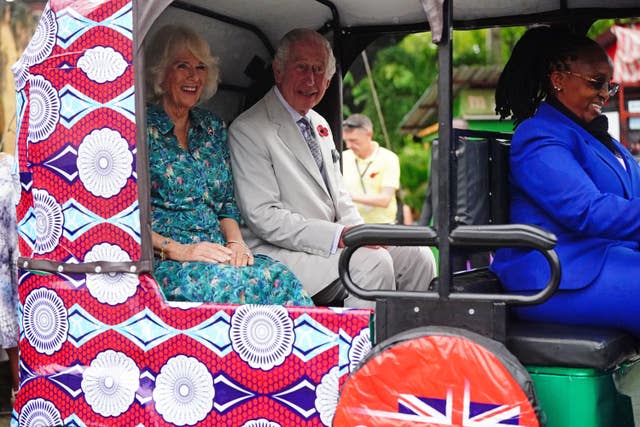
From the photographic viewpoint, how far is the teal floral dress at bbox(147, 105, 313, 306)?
10.8 ft

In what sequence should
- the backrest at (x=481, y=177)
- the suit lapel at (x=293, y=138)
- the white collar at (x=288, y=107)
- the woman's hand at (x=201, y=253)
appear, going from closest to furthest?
the backrest at (x=481, y=177), the woman's hand at (x=201, y=253), the suit lapel at (x=293, y=138), the white collar at (x=288, y=107)

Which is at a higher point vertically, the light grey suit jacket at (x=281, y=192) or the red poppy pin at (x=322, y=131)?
the red poppy pin at (x=322, y=131)

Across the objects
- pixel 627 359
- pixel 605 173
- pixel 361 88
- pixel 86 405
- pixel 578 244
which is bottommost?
pixel 86 405

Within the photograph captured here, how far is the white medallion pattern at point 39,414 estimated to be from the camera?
3170mm

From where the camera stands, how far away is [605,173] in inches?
125

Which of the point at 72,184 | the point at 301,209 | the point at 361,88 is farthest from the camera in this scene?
the point at 361,88

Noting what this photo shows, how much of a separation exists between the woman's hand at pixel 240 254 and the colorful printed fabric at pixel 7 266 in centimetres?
177

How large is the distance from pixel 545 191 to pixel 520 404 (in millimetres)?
863

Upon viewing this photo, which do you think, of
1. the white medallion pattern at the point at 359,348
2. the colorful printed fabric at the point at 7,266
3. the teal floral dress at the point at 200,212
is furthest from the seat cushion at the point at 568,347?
the colorful printed fabric at the point at 7,266

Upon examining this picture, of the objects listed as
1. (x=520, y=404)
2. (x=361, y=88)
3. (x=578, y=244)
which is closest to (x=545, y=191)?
(x=578, y=244)

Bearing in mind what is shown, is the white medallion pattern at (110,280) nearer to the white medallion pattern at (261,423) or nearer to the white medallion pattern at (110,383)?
the white medallion pattern at (110,383)

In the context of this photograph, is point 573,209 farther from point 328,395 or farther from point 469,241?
point 328,395

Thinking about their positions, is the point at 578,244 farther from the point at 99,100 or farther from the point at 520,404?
the point at 99,100

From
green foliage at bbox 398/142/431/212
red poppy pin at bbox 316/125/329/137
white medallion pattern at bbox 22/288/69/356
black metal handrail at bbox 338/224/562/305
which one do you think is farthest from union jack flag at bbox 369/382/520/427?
green foliage at bbox 398/142/431/212
